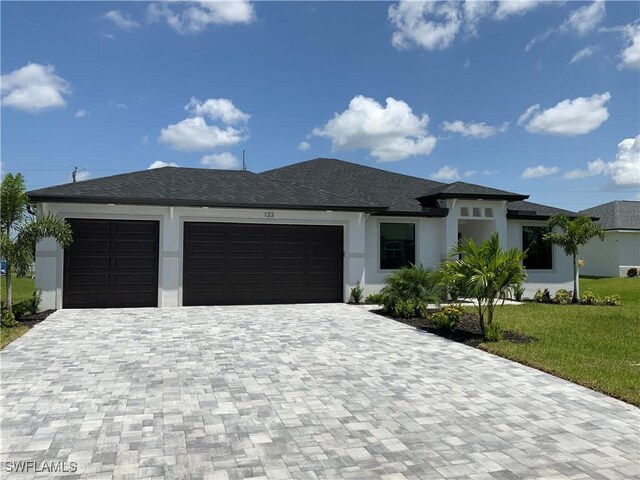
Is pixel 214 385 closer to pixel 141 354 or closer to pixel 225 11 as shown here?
pixel 141 354

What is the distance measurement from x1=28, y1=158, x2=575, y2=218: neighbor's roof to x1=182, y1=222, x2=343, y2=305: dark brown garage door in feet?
2.93

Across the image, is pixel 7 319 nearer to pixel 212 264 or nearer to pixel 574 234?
pixel 212 264

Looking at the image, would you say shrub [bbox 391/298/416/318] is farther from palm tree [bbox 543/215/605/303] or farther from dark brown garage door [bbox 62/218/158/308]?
palm tree [bbox 543/215/605/303]

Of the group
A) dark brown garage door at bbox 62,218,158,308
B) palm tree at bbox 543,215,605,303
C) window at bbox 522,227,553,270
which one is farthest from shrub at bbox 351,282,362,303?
palm tree at bbox 543,215,605,303

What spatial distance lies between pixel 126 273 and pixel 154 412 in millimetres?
9171

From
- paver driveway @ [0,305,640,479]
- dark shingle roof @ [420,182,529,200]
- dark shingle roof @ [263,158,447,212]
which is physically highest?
dark shingle roof @ [263,158,447,212]

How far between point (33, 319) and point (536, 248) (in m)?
17.3

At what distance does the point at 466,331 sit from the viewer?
10359 millimetres

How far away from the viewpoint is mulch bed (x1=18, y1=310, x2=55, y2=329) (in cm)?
1040

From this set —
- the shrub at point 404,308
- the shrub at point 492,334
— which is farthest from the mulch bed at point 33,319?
the shrub at point 492,334

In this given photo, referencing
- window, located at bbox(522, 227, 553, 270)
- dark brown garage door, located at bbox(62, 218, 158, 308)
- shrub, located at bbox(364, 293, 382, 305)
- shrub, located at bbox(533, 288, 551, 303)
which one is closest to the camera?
dark brown garage door, located at bbox(62, 218, 158, 308)

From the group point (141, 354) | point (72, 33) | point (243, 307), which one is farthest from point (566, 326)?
point (72, 33)

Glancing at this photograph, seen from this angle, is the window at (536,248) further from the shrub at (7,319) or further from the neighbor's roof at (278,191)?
the shrub at (7,319)

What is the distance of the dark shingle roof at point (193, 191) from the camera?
12875 mm
